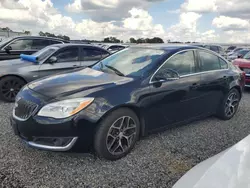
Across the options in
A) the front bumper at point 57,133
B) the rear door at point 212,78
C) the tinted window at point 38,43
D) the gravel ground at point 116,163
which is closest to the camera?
the gravel ground at point 116,163

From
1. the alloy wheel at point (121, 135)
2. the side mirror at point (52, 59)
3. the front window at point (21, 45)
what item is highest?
the front window at point (21, 45)

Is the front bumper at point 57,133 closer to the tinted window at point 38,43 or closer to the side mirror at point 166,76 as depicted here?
the side mirror at point 166,76

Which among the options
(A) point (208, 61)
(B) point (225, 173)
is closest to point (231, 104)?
(A) point (208, 61)

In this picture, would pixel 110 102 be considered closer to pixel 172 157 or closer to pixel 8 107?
pixel 172 157

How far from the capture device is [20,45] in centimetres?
877

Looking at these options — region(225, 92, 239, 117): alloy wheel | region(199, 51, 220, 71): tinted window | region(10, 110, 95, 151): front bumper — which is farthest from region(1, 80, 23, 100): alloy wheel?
region(225, 92, 239, 117): alloy wheel

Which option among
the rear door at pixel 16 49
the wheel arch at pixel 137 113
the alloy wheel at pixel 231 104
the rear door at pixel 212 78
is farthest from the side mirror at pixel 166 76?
the rear door at pixel 16 49

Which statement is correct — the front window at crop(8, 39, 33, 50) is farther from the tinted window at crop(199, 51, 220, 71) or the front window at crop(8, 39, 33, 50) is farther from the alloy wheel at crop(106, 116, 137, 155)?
the alloy wheel at crop(106, 116, 137, 155)

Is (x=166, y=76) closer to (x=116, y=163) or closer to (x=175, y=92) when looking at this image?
(x=175, y=92)

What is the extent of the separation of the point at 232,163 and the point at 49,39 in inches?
329

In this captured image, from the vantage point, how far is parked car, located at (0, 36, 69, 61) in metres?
8.46

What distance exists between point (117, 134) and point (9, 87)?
391 centimetres

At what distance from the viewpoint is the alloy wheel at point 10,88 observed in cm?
609

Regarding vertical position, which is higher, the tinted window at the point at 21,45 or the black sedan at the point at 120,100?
the tinted window at the point at 21,45
